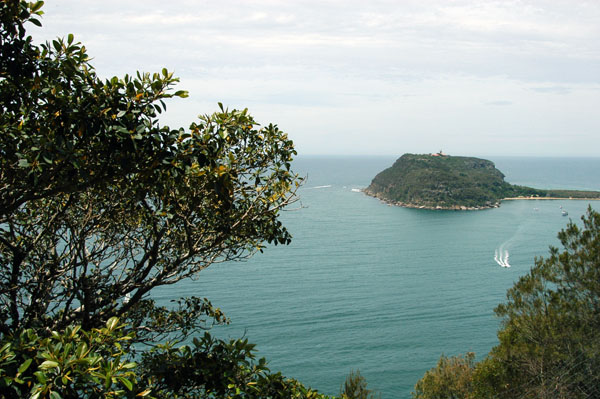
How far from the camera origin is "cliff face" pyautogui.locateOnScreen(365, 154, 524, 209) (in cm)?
9875

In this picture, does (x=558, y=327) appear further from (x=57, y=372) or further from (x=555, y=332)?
(x=57, y=372)

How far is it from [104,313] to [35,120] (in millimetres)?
2219

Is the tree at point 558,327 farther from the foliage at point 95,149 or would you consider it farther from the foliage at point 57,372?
the foliage at point 57,372

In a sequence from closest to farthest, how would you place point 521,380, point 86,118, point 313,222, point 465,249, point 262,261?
point 86,118, point 521,380, point 262,261, point 465,249, point 313,222

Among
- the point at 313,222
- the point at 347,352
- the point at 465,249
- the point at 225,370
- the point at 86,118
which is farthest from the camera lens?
the point at 313,222

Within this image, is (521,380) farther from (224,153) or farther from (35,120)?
(35,120)

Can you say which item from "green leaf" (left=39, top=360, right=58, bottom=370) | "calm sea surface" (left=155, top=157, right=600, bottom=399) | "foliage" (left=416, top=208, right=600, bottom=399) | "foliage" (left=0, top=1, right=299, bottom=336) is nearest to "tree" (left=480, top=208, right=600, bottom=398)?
"foliage" (left=416, top=208, right=600, bottom=399)

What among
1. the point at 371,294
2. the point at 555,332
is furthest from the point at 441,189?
the point at 555,332

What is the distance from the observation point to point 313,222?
7469cm

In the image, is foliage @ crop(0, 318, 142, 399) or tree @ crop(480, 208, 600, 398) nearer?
foliage @ crop(0, 318, 142, 399)

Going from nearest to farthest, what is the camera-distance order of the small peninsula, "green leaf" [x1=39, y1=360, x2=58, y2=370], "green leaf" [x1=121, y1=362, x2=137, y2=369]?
1. "green leaf" [x1=39, y1=360, x2=58, y2=370]
2. "green leaf" [x1=121, y1=362, x2=137, y2=369]
3. the small peninsula

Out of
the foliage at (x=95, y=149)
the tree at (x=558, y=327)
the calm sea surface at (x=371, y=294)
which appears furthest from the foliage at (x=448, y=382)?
the foliage at (x=95, y=149)

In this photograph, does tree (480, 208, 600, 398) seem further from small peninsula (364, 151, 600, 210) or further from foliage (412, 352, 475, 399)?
small peninsula (364, 151, 600, 210)

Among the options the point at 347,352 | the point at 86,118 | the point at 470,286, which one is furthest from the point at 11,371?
the point at 470,286
